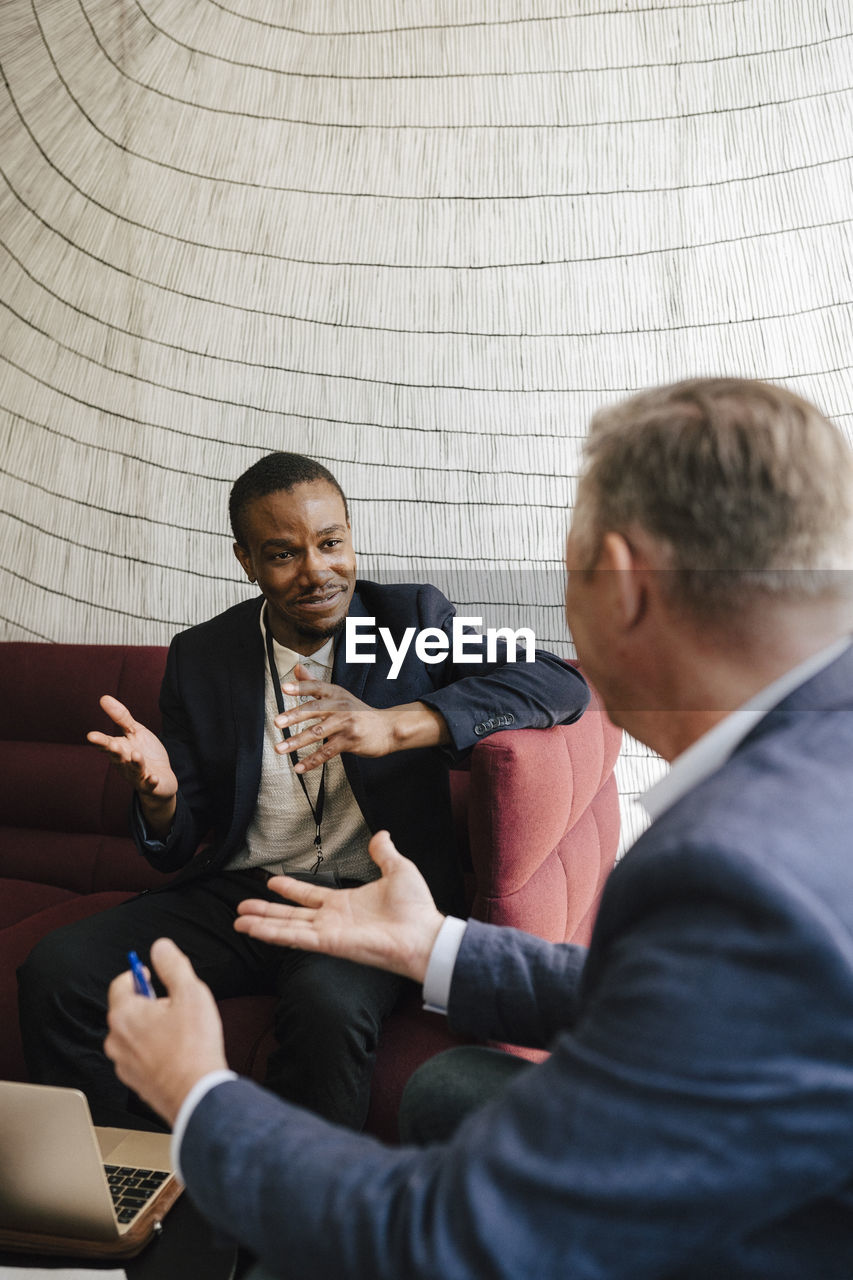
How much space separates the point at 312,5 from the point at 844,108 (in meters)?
1.38

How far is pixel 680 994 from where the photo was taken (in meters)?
0.55

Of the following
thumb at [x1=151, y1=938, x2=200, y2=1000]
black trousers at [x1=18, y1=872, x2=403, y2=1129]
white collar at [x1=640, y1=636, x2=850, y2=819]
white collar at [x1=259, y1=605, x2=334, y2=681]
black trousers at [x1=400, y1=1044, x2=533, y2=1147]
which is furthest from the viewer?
white collar at [x1=259, y1=605, x2=334, y2=681]

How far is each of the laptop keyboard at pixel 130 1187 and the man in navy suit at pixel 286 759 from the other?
331 millimetres

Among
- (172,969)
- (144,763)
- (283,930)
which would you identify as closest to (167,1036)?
(172,969)

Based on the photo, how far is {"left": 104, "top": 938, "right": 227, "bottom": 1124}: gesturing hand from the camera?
75 cm

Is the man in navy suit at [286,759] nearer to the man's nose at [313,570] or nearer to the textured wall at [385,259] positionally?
the man's nose at [313,570]

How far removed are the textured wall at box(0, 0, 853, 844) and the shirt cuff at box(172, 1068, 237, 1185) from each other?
1745 millimetres

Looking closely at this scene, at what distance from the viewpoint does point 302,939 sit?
103 centimetres

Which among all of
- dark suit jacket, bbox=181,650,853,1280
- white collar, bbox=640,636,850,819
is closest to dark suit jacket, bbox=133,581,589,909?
white collar, bbox=640,636,850,819

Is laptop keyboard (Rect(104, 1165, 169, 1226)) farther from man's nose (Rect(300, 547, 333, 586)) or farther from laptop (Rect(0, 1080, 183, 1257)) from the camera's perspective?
man's nose (Rect(300, 547, 333, 586))

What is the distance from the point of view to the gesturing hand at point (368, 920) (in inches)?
40.8

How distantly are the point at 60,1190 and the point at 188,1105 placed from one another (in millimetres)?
419

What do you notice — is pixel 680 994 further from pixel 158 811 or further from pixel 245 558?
A: pixel 245 558

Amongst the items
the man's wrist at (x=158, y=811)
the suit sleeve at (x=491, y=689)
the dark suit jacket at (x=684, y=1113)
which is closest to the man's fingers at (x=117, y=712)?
the man's wrist at (x=158, y=811)
